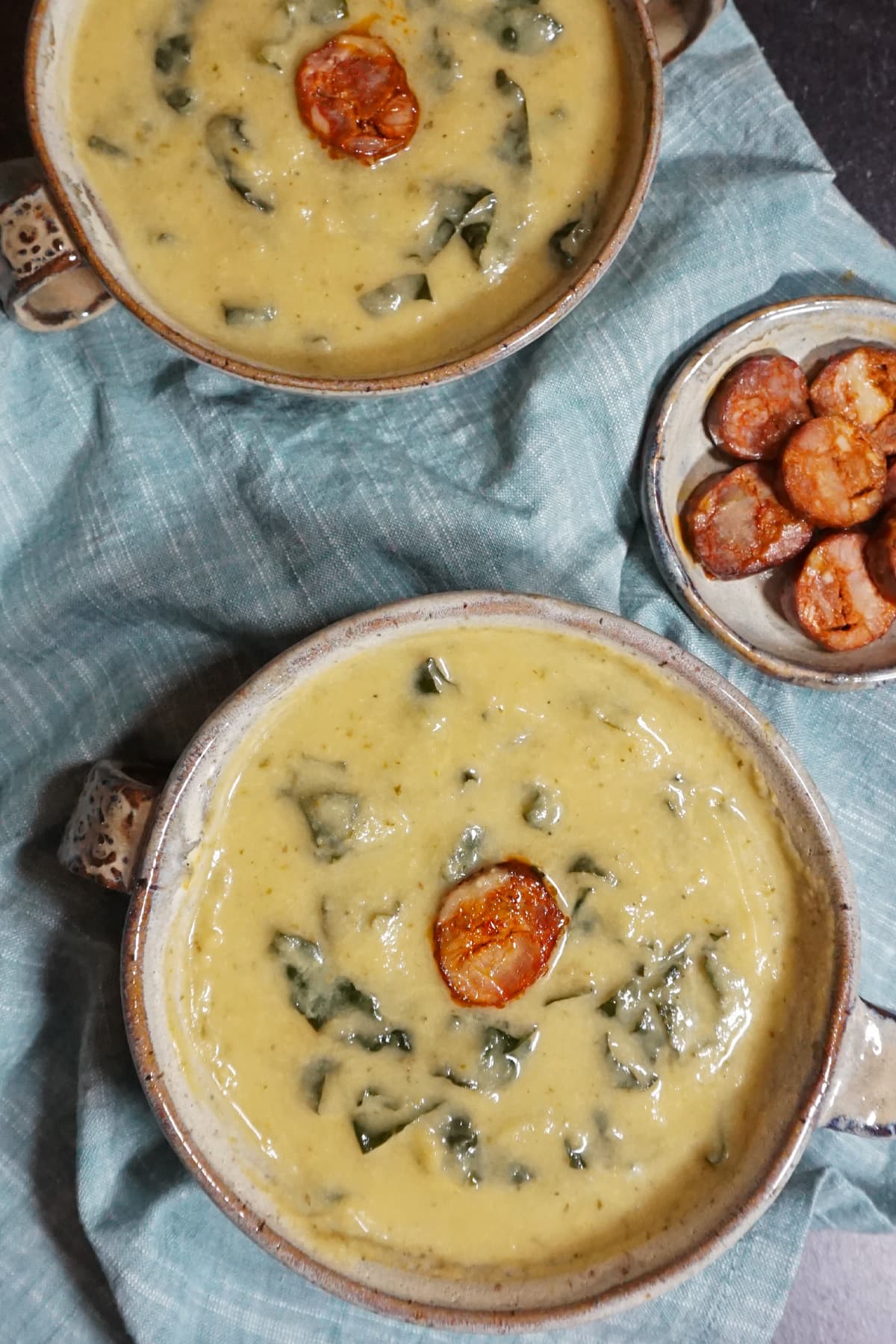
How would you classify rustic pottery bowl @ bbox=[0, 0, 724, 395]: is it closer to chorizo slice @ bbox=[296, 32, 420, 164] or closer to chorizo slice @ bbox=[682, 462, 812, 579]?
chorizo slice @ bbox=[296, 32, 420, 164]

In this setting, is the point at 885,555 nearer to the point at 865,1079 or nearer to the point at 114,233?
the point at 865,1079

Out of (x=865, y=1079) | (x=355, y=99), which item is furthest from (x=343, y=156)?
(x=865, y=1079)

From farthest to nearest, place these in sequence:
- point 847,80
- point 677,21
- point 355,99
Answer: point 847,80, point 677,21, point 355,99

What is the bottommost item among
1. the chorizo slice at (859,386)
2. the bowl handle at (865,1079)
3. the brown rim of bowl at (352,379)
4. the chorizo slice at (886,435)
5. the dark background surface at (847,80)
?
the bowl handle at (865,1079)

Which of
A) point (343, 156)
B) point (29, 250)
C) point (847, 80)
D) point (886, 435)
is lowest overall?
point (886, 435)

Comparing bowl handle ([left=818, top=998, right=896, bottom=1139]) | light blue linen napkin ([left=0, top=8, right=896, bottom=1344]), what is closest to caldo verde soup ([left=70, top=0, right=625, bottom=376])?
light blue linen napkin ([left=0, top=8, right=896, bottom=1344])

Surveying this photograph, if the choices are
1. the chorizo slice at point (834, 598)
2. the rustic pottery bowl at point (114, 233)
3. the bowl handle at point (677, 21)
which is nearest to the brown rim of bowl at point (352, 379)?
the rustic pottery bowl at point (114, 233)

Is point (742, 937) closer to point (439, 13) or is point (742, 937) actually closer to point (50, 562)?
point (50, 562)

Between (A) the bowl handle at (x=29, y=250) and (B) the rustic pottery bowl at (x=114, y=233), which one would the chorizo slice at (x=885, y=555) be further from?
(A) the bowl handle at (x=29, y=250)
